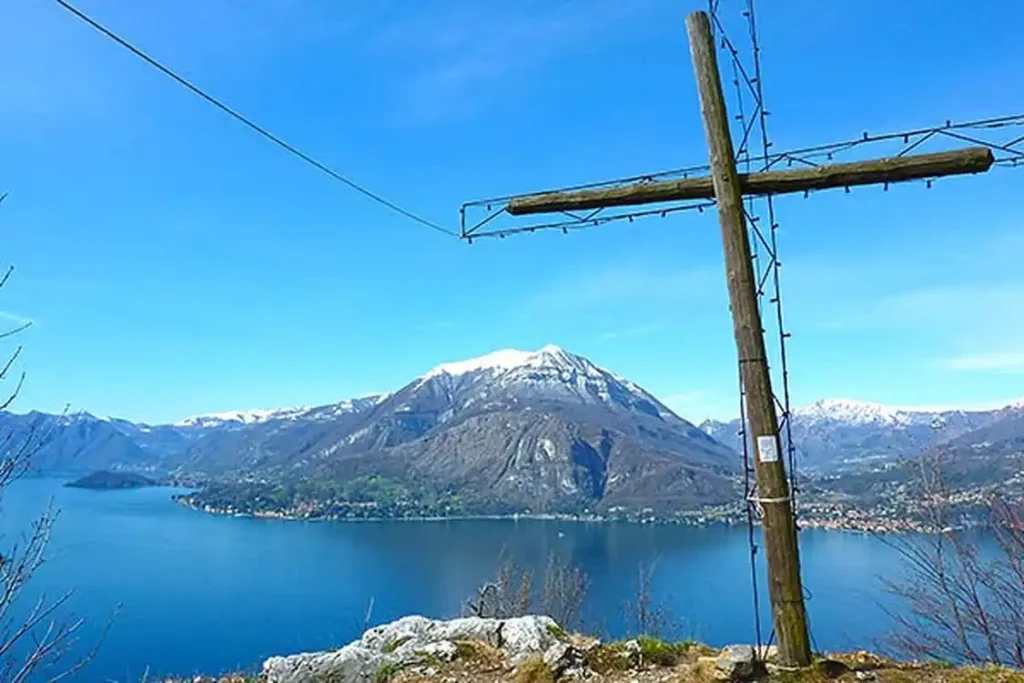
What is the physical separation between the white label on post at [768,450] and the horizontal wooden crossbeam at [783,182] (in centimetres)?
188

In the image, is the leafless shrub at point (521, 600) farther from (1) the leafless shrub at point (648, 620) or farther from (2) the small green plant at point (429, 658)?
(2) the small green plant at point (429, 658)

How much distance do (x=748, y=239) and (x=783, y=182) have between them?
0.52m

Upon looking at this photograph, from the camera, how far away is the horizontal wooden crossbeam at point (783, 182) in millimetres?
4633

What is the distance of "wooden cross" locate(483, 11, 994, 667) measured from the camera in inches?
187

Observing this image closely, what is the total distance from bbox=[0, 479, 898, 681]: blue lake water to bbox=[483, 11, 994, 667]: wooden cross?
1287 cm

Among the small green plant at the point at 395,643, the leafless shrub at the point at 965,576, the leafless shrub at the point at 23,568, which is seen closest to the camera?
the leafless shrub at the point at 23,568

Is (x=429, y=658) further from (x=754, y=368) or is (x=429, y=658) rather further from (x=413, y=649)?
(x=754, y=368)

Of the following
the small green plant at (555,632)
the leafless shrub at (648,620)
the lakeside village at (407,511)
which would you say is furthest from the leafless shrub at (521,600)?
the lakeside village at (407,511)

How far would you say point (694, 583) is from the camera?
68750 millimetres

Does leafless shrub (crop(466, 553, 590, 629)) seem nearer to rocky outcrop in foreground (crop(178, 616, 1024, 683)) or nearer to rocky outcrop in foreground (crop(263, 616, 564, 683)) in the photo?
rocky outcrop in foreground (crop(263, 616, 564, 683))

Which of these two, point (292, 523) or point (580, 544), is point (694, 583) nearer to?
point (580, 544)

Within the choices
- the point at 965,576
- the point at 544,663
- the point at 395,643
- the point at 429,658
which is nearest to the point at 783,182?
the point at 544,663

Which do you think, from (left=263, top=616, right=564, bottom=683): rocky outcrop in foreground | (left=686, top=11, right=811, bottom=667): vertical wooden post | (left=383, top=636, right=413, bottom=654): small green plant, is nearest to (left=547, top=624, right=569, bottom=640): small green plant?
(left=263, top=616, right=564, bottom=683): rocky outcrop in foreground

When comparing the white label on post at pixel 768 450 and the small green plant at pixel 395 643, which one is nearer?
the white label on post at pixel 768 450
